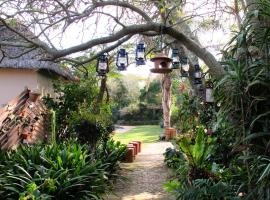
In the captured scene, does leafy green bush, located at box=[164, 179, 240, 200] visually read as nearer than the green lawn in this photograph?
Yes

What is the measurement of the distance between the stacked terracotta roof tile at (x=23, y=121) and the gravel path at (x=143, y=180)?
241cm

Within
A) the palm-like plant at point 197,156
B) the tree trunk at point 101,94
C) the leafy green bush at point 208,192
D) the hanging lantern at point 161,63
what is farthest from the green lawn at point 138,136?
the leafy green bush at point 208,192

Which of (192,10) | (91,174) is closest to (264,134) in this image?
(91,174)

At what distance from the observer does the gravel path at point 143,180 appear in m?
7.25

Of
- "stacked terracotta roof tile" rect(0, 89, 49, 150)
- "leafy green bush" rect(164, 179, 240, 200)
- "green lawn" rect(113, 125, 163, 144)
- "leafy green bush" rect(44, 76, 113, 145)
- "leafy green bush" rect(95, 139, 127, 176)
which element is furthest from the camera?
"green lawn" rect(113, 125, 163, 144)

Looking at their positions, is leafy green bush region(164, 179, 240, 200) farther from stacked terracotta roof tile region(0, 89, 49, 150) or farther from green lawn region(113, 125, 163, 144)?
green lawn region(113, 125, 163, 144)

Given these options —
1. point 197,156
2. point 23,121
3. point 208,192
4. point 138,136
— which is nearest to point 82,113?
point 23,121

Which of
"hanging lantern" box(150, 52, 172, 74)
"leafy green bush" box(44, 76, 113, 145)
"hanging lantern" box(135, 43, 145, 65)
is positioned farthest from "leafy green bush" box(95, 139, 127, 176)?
"hanging lantern" box(150, 52, 172, 74)

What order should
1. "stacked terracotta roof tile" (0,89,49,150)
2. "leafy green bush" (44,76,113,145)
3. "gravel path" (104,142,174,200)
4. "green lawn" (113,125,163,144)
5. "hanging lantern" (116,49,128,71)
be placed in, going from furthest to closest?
1. "green lawn" (113,125,163,144)
2. "leafy green bush" (44,76,113,145)
3. "stacked terracotta roof tile" (0,89,49,150)
4. "gravel path" (104,142,174,200)
5. "hanging lantern" (116,49,128,71)

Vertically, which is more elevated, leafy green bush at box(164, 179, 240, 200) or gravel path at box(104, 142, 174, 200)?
leafy green bush at box(164, 179, 240, 200)

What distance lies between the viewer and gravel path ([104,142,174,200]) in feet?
23.8

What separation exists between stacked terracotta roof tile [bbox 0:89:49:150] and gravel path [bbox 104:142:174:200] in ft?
7.91

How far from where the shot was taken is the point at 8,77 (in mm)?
11945

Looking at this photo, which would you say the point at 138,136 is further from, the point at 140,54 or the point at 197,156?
the point at 140,54
